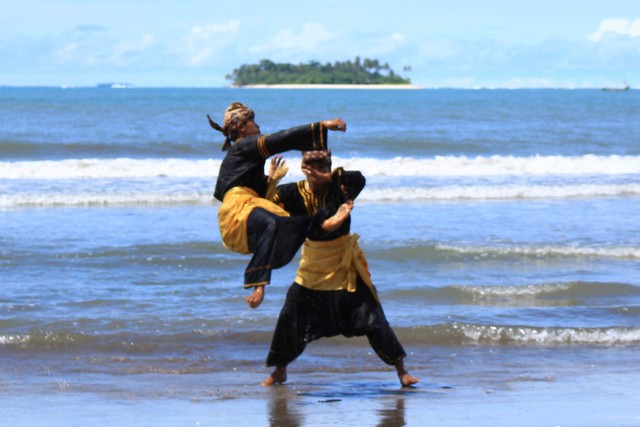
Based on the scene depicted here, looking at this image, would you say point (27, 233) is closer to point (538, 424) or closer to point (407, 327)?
point (407, 327)

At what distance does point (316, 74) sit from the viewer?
16925 centimetres

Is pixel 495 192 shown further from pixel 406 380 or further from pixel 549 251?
pixel 406 380

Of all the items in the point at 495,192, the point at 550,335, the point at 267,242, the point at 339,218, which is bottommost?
the point at 550,335

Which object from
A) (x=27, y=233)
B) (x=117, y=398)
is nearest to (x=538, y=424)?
(x=117, y=398)

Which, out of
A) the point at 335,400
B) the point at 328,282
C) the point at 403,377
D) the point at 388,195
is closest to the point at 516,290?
the point at 403,377

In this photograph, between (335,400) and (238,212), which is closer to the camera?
(238,212)

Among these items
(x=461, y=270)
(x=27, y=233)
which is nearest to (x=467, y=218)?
(x=461, y=270)

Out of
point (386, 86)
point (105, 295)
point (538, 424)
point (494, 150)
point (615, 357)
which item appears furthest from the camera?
point (386, 86)

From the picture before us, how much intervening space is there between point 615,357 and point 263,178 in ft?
9.78

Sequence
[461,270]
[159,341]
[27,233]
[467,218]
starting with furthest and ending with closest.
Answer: [467,218], [27,233], [461,270], [159,341]

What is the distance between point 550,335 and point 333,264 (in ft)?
8.63

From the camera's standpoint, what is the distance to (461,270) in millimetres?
10664

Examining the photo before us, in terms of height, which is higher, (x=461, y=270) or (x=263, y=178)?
(x=263, y=178)

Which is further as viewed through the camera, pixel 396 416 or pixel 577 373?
pixel 577 373
